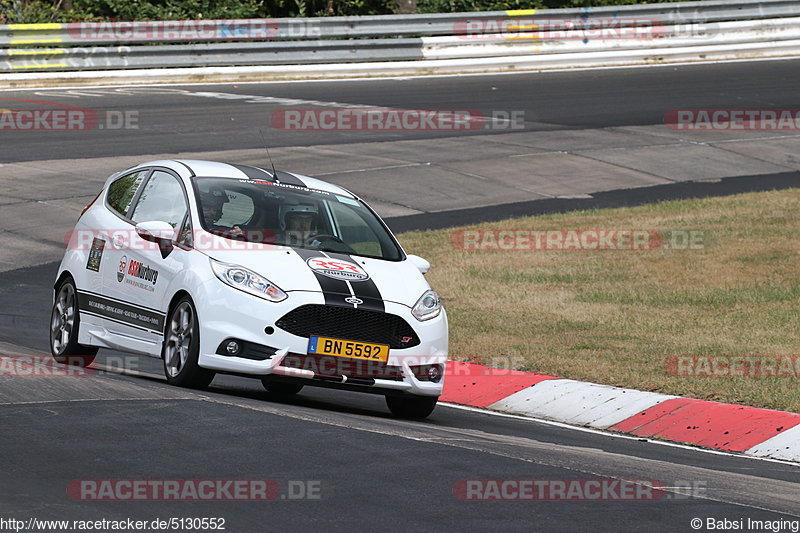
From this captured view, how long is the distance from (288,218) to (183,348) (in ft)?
4.45

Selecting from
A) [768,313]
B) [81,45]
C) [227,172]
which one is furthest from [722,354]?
[81,45]

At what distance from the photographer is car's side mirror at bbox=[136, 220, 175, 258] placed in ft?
32.8

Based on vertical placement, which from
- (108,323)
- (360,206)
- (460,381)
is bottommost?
(460,381)

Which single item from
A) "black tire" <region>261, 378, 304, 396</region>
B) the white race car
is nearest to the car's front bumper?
the white race car

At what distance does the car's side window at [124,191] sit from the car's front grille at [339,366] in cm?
248

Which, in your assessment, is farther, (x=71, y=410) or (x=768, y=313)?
(x=768, y=313)

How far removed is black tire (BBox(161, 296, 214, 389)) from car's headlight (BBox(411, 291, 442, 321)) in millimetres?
1532

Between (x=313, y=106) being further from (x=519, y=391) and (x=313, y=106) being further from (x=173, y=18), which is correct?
(x=519, y=391)

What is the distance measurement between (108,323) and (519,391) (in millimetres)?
3434

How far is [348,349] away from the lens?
9.39 m

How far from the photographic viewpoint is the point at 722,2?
34.6 m

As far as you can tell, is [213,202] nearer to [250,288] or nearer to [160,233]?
[160,233]

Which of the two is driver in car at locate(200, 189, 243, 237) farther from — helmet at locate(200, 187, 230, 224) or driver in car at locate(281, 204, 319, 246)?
driver in car at locate(281, 204, 319, 246)

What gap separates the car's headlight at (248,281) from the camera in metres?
9.33
